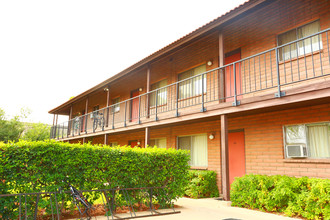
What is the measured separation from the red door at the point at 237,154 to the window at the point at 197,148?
1.39 metres

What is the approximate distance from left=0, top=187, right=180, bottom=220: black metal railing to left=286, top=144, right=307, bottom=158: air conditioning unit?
380cm

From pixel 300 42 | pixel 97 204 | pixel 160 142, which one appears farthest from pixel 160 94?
pixel 97 204

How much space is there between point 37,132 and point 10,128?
341 centimetres

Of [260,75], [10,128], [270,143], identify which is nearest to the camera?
[260,75]

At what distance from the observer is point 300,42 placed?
785 cm

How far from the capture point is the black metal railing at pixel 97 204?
4.84 m

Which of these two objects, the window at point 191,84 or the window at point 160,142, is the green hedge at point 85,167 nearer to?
the window at point 191,84

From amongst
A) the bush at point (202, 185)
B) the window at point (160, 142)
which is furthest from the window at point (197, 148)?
the window at point (160, 142)

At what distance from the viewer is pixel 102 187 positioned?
19.1 ft

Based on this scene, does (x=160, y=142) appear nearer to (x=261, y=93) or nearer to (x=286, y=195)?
(x=261, y=93)

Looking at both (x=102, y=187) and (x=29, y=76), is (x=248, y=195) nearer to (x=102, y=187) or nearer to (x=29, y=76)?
(x=102, y=187)

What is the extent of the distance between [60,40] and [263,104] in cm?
5863

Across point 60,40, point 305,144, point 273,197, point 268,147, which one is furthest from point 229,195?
point 60,40

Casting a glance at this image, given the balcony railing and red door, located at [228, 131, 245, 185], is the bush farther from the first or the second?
the balcony railing
